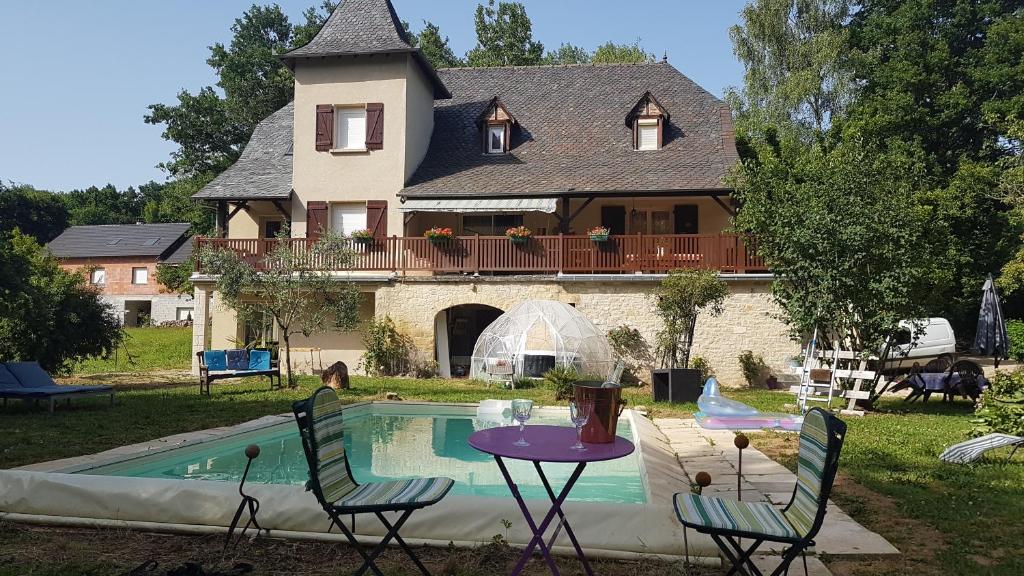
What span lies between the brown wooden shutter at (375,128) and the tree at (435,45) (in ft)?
63.0

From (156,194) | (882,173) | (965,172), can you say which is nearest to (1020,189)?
(965,172)

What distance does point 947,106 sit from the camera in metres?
29.0

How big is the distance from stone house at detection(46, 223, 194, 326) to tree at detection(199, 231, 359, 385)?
2951 centimetres

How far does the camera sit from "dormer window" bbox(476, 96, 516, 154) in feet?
72.0

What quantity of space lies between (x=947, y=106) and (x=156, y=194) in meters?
69.6

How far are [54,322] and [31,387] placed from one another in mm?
4838

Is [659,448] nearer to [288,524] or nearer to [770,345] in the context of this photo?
[288,524]

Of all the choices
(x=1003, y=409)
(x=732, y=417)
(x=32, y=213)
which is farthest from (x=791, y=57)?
(x=32, y=213)

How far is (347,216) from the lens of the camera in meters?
21.0

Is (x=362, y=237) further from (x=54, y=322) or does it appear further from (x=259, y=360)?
(x=54, y=322)

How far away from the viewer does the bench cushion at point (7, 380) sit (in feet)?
37.0

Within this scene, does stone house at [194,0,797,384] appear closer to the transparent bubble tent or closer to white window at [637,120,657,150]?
white window at [637,120,657,150]

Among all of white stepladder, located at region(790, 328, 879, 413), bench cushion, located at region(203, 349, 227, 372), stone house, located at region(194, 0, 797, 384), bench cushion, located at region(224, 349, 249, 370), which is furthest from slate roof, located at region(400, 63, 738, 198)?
bench cushion, located at region(203, 349, 227, 372)

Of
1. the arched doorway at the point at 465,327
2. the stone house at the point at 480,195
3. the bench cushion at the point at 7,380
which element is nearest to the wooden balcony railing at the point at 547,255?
the stone house at the point at 480,195
